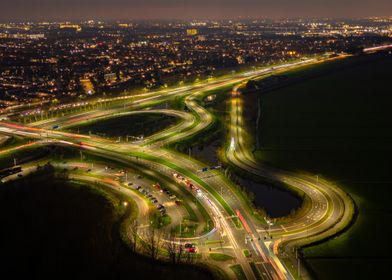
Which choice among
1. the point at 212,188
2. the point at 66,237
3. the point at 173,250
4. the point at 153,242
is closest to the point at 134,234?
→ the point at 153,242

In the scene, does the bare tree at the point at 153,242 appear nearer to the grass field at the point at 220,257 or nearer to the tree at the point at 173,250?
the tree at the point at 173,250

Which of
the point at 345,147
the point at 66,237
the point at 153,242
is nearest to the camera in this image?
the point at 153,242

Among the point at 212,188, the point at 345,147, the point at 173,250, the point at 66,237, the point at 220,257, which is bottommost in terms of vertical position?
the point at 220,257

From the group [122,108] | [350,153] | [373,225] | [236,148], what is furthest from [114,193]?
[122,108]

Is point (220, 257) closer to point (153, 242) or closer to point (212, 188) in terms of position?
point (153, 242)

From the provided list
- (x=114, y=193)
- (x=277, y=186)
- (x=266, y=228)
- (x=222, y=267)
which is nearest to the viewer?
(x=222, y=267)

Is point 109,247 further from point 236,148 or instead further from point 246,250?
point 236,148
